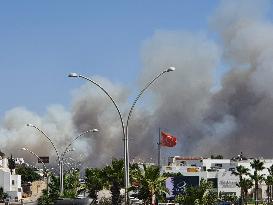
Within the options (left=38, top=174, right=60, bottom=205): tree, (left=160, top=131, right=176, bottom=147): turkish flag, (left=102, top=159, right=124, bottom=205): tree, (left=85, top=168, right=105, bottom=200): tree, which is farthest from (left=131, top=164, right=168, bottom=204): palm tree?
(left=160, top=131, right=176, bottom=147): turkish flag

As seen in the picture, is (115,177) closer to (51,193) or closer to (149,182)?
(51,193)

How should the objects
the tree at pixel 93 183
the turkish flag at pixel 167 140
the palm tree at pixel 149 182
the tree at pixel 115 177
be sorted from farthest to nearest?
the turkish flag at pixel 167 140 → the tree at pixel 93 183 → the tree at pixel 115 177 → the palm tree at pixel 149 182

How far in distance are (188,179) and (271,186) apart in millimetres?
27493

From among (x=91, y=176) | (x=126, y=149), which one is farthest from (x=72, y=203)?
(x=91, y=176)

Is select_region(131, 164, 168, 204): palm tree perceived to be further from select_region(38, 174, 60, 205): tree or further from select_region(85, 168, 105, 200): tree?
select_region(85, 168, 105, 200): tree

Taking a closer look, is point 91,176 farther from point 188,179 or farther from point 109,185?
point 188,179

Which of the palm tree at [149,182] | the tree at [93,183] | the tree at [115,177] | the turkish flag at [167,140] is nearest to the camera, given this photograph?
the palm tree at [149,182]

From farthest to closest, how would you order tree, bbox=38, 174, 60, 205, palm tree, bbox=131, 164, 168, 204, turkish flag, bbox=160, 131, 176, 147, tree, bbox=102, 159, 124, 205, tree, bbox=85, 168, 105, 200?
turkish flag, bbox=160, 131, 176, 147 < tree, bbox=85, 168, 105, 200 < tree, bbox=38, 174, 60, 205 < tree, bbox=102, 159, 124, 205 < palm tree, bbox=131, 164, 168, 204

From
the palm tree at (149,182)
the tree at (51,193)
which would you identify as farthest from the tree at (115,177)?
the palm tree at (149,182)

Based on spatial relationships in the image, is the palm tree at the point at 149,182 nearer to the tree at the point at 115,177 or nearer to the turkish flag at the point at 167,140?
the tree at the point at 115,177

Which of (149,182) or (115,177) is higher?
(115,177)

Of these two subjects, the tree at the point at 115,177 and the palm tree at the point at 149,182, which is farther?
the tree at the point at 115,177

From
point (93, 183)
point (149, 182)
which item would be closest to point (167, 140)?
point (93, 183)

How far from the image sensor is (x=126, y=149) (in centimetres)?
5391
